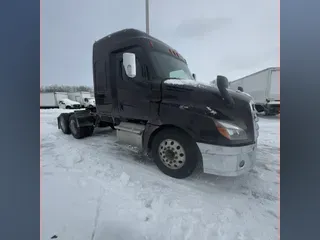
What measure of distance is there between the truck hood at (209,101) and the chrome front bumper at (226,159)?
332 mm

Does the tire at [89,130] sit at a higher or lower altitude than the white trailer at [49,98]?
lower

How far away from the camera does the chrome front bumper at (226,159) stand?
61.0 inches

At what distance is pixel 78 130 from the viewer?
10.4 ft

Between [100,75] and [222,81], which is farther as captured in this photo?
[100,75]

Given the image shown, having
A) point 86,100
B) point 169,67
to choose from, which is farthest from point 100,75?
point 169,67

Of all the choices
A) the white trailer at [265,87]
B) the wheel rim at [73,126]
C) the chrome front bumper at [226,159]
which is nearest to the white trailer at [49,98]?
the wheel rim at [73,126]

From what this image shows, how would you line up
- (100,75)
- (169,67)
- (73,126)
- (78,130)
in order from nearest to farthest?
(169,67) → (100,75) → (78,130) → (73,126)

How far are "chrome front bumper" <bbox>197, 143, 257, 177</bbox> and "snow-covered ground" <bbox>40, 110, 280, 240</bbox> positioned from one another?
240mm

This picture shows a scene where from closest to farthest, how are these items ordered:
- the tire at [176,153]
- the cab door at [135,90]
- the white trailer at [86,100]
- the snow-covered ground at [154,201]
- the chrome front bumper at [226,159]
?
1. the snow-covered ground at [154,201]
2. the chrome front bumper at [226,159]
3. the tire at [176,153]
4. the cab door at [135,90]
5. the white trailer at [86,100]

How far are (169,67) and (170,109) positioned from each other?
76 centimetres

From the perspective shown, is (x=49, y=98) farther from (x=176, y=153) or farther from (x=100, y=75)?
(x=176, y=153)

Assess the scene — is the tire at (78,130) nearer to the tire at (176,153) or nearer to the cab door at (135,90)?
the cab door at (135,90)
